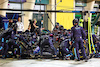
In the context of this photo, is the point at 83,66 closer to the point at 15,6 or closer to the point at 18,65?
the point at 18,65

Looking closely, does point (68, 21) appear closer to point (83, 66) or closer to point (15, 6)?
point (15, 6)

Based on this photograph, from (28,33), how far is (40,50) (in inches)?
42.1

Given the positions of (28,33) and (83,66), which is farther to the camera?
(28,33)

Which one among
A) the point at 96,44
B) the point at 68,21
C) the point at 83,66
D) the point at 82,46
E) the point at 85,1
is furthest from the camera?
the point at 85,1

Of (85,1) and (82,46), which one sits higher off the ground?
(85,1)

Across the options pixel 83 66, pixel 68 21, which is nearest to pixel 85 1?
pixel 68 21

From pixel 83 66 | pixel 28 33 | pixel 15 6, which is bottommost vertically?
pixel 83 66

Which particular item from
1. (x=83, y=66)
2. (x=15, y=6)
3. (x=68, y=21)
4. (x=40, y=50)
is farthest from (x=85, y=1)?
(x=83, y=66)

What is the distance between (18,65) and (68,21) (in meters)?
14.6

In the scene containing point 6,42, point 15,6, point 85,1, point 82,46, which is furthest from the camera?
point 85,1

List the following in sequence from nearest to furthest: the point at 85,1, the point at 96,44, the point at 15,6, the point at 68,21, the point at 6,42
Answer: the point at 6,42 → the point at 96,44 → the point at 15,6 → the point at 68,21 → the point at 85,1

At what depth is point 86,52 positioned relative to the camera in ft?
39.2

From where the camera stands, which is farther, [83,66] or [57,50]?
[57,50]

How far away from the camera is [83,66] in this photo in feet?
31.3
